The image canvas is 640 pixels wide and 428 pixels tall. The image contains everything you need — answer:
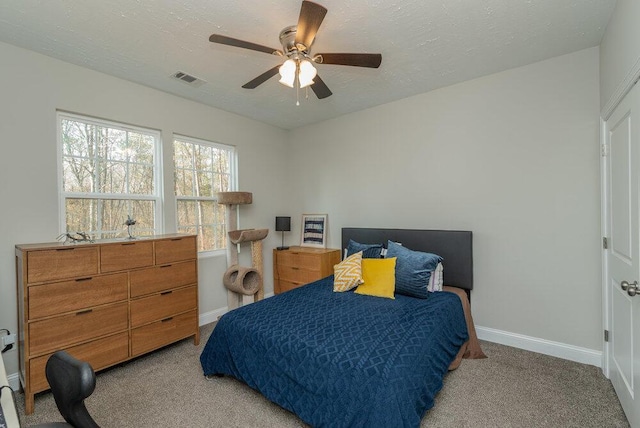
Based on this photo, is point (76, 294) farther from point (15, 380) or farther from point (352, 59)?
point (352, 59)

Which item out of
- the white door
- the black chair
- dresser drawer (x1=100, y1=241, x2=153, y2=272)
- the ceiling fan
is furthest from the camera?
dresser drawer (x1=100, y1=241, x2=153, y2=272)

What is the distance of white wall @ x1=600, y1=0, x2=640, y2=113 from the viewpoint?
5.33 feet

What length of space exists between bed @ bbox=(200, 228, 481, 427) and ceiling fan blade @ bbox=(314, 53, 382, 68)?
1.84 meters

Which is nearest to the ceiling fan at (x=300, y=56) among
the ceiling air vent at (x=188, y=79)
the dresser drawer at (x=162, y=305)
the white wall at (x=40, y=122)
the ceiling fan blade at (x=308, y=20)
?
the ceiling fan blade at (x=308, y=20)

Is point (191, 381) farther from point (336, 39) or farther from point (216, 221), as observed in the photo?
point (336, 39)

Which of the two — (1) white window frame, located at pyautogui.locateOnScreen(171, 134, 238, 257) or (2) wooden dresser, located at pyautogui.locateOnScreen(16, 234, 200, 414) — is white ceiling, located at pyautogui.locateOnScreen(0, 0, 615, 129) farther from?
(2) wooden dresser, located at pyautogui.locateOnScreen(16, 234, 200, 414)

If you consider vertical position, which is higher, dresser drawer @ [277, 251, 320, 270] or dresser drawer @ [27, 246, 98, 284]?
dresser drawer @ [27, 246, 98, 284]

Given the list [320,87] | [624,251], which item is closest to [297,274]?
[320,87]

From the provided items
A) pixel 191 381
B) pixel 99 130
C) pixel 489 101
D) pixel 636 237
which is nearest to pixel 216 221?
pixel 99 130

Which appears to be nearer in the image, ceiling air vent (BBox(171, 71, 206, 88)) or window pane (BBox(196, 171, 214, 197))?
ceiling air vent (BBox(171, 71, 206, 88))

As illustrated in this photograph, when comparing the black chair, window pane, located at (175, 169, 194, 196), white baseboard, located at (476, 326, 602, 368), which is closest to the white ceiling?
window pane, located at (175, 169, 194, 196)

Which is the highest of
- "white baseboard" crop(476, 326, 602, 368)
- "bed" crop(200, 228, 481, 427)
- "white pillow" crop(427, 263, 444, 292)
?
"white pillow" crop(427, 263, 444, 292)

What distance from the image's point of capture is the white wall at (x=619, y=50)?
1.62 m

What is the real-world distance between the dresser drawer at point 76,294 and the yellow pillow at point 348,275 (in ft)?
6.47
